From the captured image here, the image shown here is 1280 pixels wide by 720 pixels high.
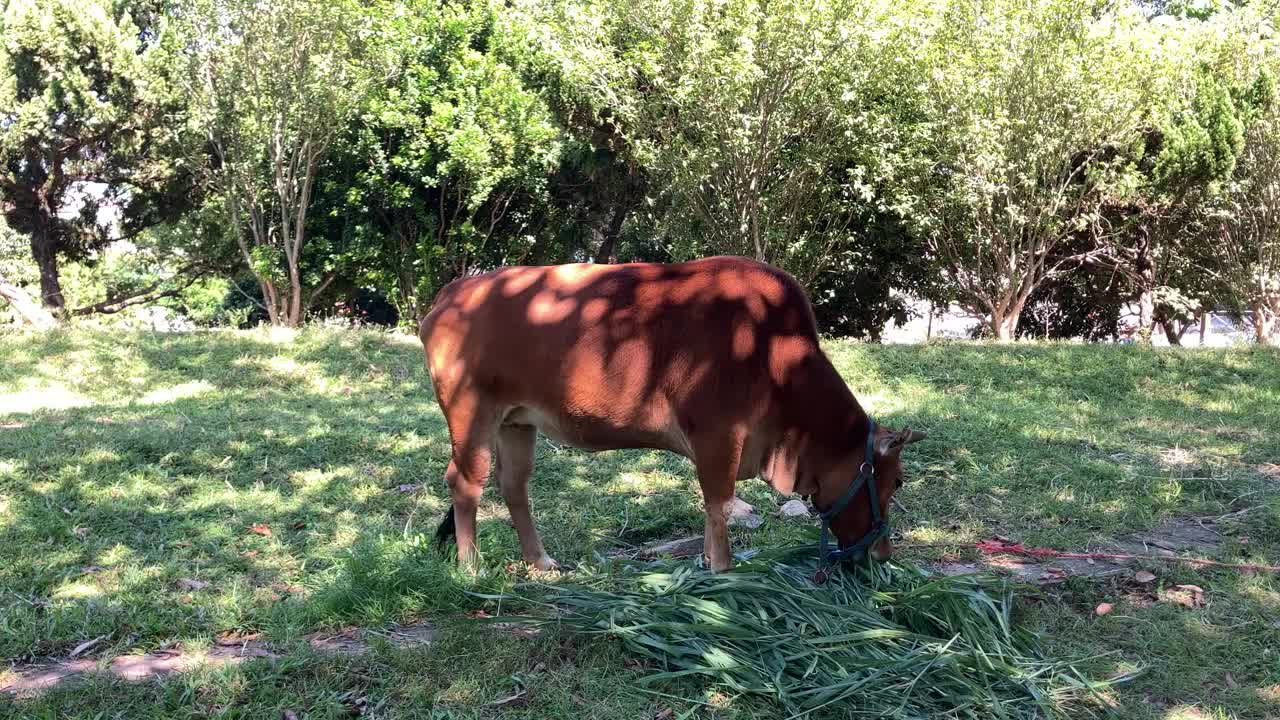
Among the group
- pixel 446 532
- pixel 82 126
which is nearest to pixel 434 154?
pixel 82 126

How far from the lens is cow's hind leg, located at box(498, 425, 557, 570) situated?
5.23m

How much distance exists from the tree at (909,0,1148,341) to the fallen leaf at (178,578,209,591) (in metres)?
12.4

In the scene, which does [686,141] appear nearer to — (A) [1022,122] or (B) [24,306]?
(A) [1022,122]

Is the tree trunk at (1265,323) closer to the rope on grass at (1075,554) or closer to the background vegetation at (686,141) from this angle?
the background vegetation at (686,141)

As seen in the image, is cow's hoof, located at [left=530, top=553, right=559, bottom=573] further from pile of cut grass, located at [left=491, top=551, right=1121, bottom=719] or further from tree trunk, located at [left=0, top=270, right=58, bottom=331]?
tree trunk, located at [left=0, top=270, right=58, bottom=331]

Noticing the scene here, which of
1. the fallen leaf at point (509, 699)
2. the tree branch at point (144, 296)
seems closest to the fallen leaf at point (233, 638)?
the fallen leaf at point (509, 699)

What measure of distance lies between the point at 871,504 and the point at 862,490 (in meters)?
0.07

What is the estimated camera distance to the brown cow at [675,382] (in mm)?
4715

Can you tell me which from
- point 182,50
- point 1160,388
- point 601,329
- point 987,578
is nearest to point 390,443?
point 601,329

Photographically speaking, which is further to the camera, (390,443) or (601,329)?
(390,443)

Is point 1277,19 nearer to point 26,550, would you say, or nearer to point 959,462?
point 959,462

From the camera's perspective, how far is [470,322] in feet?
16.5

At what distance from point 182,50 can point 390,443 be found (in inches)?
394

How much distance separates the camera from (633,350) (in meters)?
4.80
